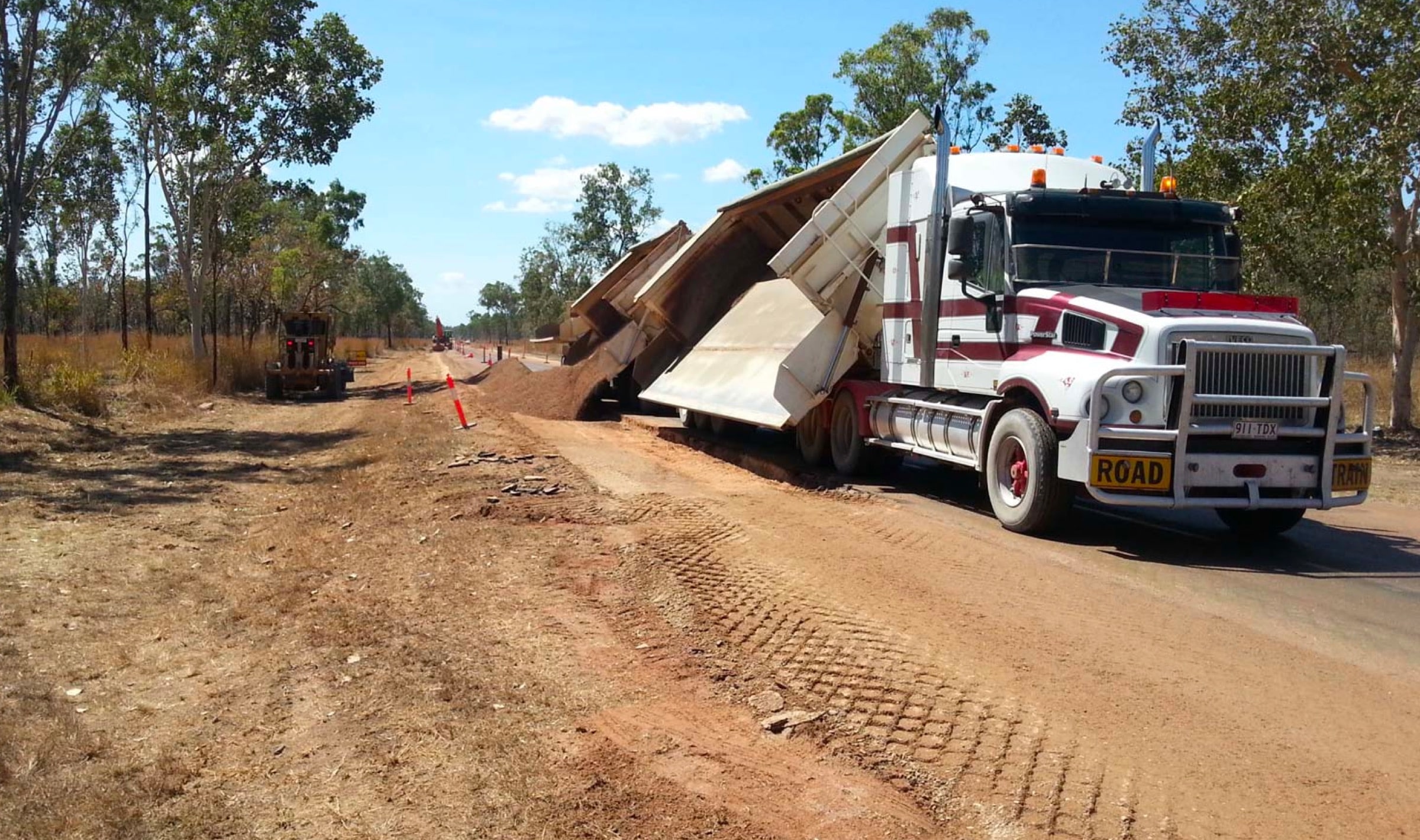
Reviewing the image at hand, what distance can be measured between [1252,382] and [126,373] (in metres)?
24.8

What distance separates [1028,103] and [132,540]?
23.7 m

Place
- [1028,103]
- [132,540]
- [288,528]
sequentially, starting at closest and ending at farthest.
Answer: [132,540]
[288,528]
[1028,103]

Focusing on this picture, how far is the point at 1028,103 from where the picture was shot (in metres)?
26.8

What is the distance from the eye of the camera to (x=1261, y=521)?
924 centimetres

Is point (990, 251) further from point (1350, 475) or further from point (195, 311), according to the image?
point (195, 311)

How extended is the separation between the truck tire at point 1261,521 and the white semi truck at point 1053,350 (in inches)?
0.7

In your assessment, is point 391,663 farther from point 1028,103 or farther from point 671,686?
point 1028,103

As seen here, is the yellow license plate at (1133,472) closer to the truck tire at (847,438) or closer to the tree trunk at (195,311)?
the truck tire at (847,438)

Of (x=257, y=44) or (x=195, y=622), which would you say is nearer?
(x=195, y=622)

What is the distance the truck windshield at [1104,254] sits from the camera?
969cm

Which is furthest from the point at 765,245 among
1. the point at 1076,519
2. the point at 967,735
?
the point at 967,735

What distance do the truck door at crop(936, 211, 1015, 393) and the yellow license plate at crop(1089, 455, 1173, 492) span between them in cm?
187

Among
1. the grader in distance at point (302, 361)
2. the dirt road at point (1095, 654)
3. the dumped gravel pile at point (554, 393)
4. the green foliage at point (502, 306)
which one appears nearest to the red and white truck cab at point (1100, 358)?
the dirt road at point (1095, 654)

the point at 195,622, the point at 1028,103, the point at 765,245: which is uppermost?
the point at 1028,103
